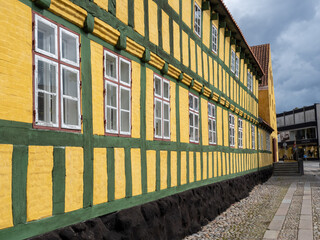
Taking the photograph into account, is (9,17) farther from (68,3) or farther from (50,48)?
(68,3)

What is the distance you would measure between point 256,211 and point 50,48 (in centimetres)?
893

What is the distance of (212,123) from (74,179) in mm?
7383

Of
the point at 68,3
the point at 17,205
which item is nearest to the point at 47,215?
the point at 17,205

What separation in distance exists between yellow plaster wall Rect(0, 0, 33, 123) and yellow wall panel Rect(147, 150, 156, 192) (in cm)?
313

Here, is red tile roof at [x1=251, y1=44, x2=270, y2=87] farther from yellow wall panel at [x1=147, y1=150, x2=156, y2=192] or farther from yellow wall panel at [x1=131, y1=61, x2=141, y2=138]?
yellow wall panel at [x1=131, y1=61, x2=141, y2=138]

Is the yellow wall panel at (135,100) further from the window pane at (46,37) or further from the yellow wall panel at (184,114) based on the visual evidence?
the yellow wall panel at (184,114)

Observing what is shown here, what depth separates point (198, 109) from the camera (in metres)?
10.1

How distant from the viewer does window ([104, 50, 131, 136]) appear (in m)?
5.62

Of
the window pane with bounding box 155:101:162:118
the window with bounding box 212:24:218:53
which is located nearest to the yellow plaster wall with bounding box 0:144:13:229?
the window pane with bounding box 155:101:162:118


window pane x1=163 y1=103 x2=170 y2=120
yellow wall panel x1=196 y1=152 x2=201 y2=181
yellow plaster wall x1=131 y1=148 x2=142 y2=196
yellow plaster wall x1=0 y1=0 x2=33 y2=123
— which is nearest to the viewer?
yellow plaster wall x1=0 y1=0 x2=33 y2=123

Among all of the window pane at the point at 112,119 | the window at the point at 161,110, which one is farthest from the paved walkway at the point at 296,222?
the window pane at the point at 112,119

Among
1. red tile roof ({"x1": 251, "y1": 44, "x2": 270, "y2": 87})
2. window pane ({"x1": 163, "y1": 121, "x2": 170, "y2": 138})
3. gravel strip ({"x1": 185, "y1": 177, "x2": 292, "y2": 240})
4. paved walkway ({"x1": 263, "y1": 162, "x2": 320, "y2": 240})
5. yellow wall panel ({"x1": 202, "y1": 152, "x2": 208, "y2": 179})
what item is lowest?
gravel strip ({"x1": 185, "y1": 177, "x2": 292, "y2": 240})

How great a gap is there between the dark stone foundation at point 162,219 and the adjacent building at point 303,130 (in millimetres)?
52346

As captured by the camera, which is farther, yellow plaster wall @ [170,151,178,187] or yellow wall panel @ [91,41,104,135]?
yellow plaster wall @ [170,151,178,187]
